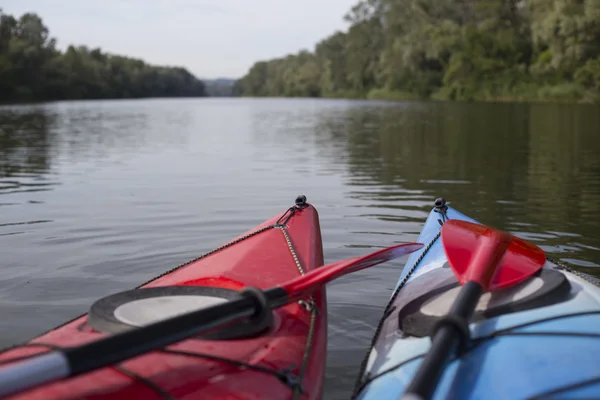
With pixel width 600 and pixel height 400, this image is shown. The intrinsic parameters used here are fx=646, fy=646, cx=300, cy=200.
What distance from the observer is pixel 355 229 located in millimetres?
7418

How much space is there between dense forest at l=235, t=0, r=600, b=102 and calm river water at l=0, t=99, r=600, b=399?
84.5 feet

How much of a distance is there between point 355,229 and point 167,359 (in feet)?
16.2

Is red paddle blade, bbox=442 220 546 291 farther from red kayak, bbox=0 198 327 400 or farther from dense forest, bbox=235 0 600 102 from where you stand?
dense forest, bbox=235 0 600 102

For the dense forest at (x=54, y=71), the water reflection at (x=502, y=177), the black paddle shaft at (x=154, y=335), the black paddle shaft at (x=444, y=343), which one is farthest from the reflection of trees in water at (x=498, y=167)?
the dense forest at (x=54, y=71)

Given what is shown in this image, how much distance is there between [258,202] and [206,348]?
20.8 feet

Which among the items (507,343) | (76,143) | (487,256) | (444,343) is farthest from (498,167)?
(76,143)

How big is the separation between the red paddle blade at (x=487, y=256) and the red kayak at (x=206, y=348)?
805mm

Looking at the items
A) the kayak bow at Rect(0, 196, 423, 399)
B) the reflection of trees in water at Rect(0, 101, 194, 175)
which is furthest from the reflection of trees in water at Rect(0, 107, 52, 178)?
the kayak bow at Rect(0, 196, 423, 399)

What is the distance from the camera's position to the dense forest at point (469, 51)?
4097cm

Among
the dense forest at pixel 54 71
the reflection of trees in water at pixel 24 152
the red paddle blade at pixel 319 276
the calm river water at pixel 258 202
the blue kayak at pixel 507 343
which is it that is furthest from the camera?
the dense forest at pixel 54 71

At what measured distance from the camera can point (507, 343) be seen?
8.96 feet

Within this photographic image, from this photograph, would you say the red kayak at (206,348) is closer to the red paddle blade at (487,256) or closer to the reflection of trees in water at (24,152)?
the red paddle blade at (487,256)

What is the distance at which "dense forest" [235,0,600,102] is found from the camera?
41.0 metres

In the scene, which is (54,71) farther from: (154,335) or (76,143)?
(154,335)
